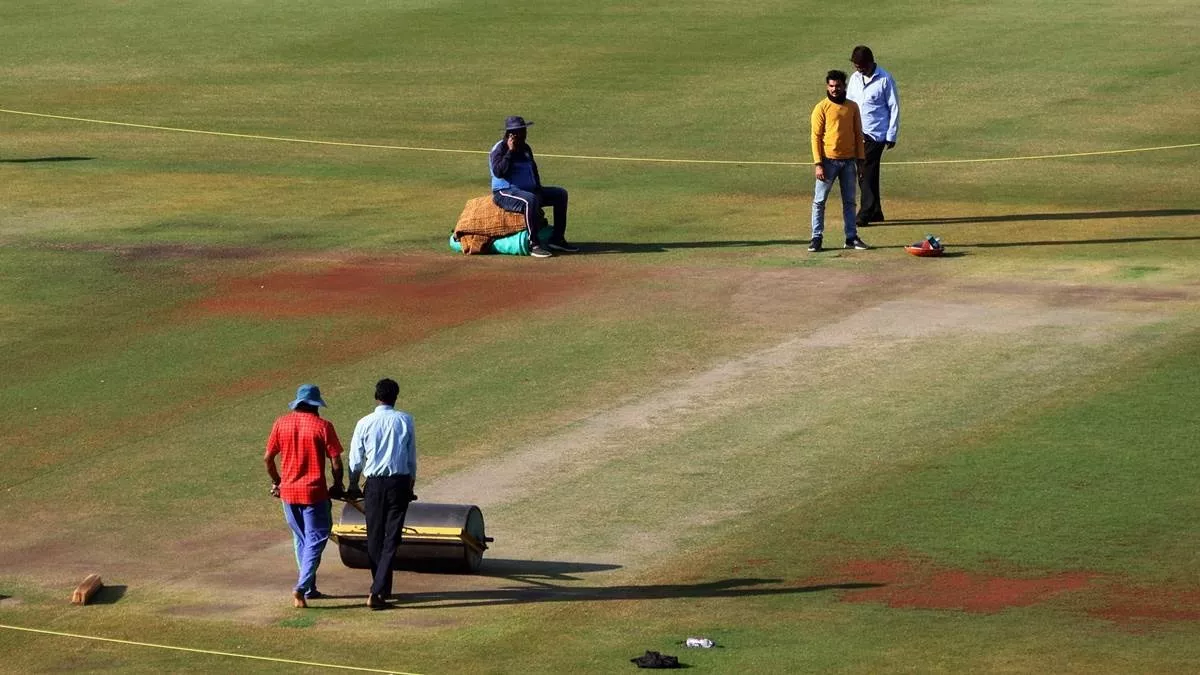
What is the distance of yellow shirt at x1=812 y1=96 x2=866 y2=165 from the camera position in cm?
2498

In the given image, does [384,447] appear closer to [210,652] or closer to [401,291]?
[210,652]

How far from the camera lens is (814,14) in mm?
45031

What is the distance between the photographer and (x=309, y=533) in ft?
48.7

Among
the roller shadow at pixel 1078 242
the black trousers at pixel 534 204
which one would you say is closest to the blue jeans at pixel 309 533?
the black trousers at pixel 534 204

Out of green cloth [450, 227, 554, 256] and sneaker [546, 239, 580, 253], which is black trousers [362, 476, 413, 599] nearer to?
green cloth [450, 227, 554, 256]

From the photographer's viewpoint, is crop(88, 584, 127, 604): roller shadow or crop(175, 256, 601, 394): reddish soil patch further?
crop(175, 256, 601, 394): reddish soil patch

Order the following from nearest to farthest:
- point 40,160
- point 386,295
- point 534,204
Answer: point 386,295 → point 534,204 → point 40,160

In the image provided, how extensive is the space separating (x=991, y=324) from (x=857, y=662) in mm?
9225

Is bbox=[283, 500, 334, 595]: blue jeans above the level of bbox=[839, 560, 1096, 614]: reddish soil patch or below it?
above

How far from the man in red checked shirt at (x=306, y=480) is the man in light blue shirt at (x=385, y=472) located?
21 cm

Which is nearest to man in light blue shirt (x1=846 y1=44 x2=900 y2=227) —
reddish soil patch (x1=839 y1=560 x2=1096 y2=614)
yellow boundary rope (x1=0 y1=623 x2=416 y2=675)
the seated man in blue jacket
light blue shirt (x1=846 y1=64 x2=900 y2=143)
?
light blue shirt (x1=846 y1=64 x2=900 y2=143)

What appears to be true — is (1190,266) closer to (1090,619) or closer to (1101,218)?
(1101,218)

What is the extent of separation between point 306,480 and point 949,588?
4.54 metres

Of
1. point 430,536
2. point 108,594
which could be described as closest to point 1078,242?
point 430,536
